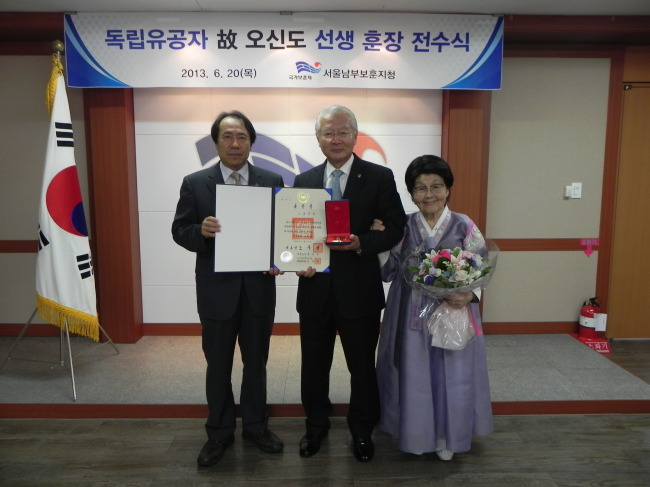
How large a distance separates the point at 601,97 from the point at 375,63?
6.42ft

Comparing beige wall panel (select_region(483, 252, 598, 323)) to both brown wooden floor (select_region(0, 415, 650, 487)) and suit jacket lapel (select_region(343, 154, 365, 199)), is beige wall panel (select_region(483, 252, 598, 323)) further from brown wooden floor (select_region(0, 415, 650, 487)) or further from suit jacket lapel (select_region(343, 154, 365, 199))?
suit jacket lapel (select_region(343, 154, 365, 199))

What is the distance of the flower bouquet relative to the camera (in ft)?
6.95

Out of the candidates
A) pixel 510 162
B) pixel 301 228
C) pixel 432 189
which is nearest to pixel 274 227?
pixel 301 228

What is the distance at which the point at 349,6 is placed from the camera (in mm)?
3488

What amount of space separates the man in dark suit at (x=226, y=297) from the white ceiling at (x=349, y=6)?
5.18 ft

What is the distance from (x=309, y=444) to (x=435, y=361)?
75 centimetres

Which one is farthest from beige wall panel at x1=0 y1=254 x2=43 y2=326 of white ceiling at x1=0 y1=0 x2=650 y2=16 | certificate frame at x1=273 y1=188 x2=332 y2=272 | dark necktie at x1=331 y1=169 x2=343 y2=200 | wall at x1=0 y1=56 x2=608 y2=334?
dark necktie at x1=331 y1=169 x2=343 y2=200

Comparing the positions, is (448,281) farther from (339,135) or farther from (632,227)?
(632,227)

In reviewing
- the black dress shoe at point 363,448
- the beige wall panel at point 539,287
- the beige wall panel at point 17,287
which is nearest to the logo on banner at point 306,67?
the beige wall panel at point 539,287

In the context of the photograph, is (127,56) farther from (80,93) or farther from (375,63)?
(375,63)

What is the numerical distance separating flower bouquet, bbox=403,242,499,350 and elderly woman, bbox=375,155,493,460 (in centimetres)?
4

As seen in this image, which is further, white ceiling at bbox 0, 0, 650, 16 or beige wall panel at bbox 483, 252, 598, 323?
beige wall panel at bbox 483, 252, 598, 323

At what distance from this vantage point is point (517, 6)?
3.45 m

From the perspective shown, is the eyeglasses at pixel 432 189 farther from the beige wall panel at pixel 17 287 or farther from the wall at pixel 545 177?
the beige wall panel at pixel 17 287
